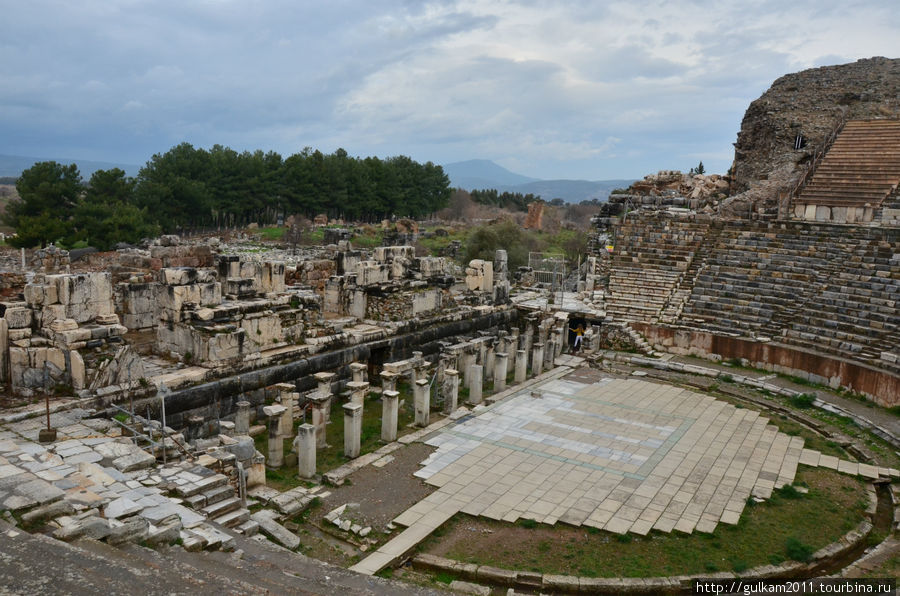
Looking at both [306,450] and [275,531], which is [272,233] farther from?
[275,531]

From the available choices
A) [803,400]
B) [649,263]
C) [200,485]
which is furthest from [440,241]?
[200,485]

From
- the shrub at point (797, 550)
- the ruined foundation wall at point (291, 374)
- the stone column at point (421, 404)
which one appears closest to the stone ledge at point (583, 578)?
the shrub at point (797, 550)

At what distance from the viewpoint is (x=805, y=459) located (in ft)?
39.5

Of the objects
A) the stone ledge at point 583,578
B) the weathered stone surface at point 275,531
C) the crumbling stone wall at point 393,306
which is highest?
the crumbling stone wall at point 393,306

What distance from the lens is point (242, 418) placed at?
1141cm

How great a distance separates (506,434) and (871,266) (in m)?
13.1

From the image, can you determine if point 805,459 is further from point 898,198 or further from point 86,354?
point 898,198

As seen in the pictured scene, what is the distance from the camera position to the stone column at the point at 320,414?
1135 cm

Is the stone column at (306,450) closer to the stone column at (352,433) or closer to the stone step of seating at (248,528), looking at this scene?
the stone column at (352,433)

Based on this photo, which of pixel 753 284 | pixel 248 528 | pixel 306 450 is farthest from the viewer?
pixel 753 284

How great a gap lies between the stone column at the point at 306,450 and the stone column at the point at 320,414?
2.41ft

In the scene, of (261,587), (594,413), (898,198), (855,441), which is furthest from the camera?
(898,198)

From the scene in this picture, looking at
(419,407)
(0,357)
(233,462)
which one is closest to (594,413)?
(419,407)

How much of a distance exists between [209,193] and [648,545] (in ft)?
136
